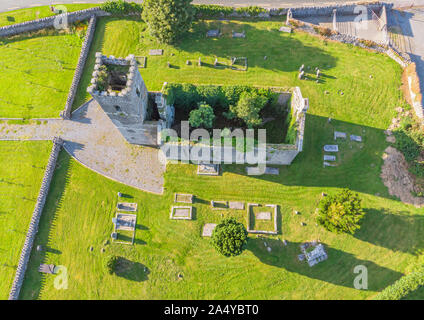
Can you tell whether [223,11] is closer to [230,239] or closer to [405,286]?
[230,239]

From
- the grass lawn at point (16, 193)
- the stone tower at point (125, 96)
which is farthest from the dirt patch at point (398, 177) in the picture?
the grass lawn at point (16, 193)

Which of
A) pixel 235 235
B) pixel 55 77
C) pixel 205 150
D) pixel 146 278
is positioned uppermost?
pixel 55 77

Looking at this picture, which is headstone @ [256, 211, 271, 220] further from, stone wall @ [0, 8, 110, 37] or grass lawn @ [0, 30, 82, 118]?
stone wall @ [0, 8, 110, 37]

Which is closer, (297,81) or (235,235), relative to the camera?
(235,235)

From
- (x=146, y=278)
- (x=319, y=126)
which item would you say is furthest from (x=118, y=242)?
(x=319, y=126)

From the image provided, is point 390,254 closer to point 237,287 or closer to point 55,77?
point 237,287

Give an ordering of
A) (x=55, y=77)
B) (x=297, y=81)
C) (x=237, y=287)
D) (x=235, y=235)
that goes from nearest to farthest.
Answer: (x=235, y=235) < (x=237, y=287) < (x=297, y=81) < (x=55, y=77)

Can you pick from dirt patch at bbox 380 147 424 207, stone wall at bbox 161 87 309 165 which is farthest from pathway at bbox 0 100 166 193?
dirt patch at bbox 380 147 424 207
